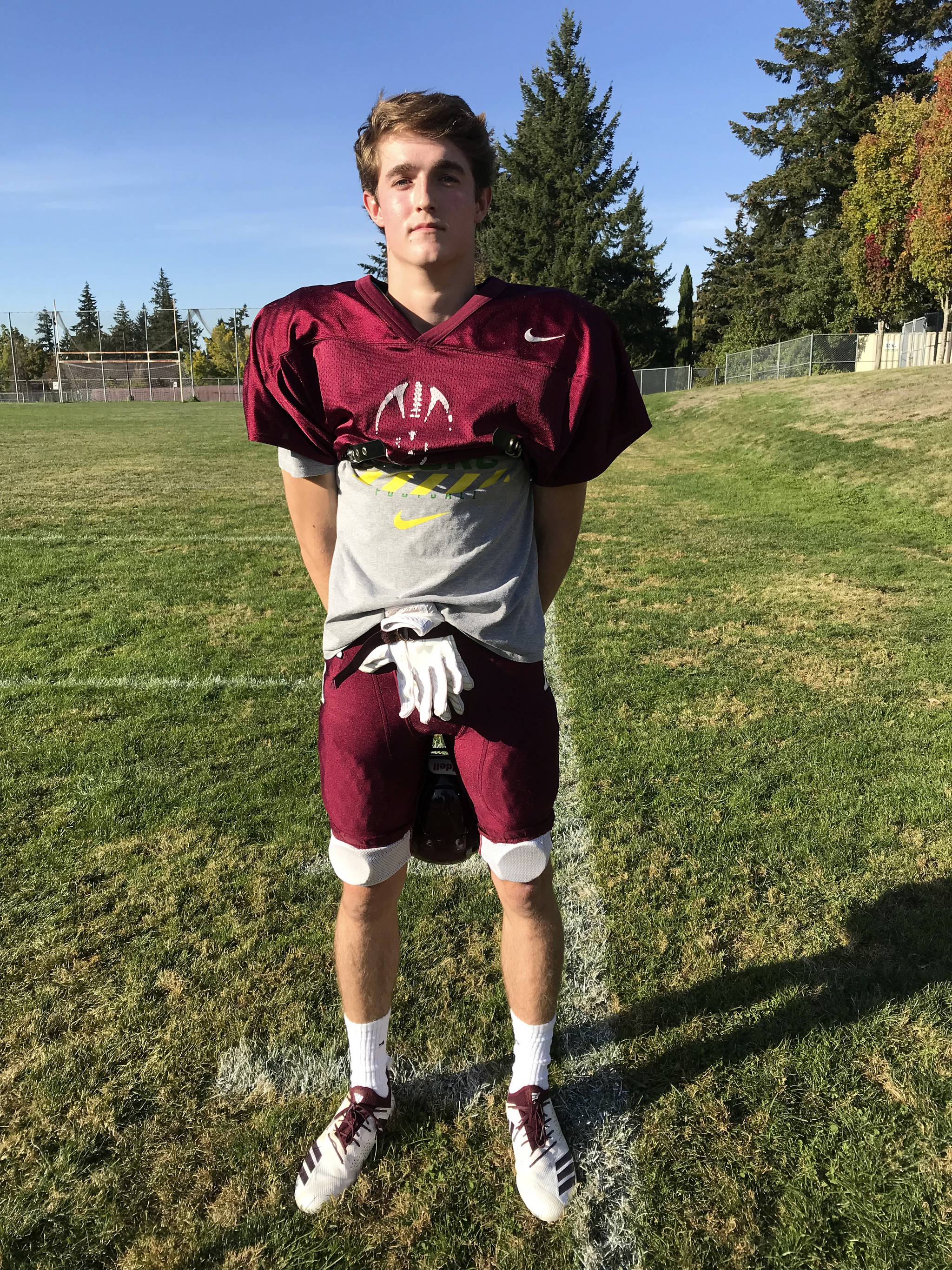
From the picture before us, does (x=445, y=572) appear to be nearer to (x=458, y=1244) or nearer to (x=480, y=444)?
(x=480, y=444)

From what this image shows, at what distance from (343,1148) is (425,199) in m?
2.01

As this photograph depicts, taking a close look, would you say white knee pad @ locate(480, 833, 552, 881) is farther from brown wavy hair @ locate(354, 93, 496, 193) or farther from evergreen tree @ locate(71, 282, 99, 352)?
evergreen tree @ locate(71, 282, 99, 352)

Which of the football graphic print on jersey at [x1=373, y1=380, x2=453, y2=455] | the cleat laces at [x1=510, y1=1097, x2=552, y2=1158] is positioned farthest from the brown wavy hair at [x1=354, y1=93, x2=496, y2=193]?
the cleat laces at [x1=510, y1=1097, x2=552, y2=1158]

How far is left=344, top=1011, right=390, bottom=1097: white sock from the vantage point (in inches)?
77.1

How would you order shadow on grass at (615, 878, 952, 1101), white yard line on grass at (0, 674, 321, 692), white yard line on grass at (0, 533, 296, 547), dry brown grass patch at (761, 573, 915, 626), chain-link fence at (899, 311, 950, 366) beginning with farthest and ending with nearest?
chain-link fence at (899, 311, 950, 366)
white yard line on grass at (0, 533, 296, 547)
dry brown grass patch at (761, 573, 915, 626)
white yard line on grass at (0, 674, 321, 692)
shadow on grass at (615, 878, 952, 1101)

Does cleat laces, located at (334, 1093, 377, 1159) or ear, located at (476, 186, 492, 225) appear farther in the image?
cleat laces, located at (334, 1093, 377, 1159)

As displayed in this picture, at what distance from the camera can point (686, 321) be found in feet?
164

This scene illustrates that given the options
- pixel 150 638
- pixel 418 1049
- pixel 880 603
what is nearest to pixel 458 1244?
pixel 418 1049

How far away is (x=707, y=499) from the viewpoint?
11086 millimetres

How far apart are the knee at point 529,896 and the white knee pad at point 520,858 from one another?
0.02m

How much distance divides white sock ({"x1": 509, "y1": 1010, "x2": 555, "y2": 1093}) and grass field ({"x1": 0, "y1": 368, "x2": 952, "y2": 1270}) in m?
0.15

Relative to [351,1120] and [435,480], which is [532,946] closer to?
[351,1120]

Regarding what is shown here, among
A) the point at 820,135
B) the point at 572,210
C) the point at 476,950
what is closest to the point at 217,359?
the point at 572,210

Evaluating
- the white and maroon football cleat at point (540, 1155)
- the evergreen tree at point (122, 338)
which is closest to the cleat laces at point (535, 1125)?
the white and maroon football cleat at point (540, 1155)
